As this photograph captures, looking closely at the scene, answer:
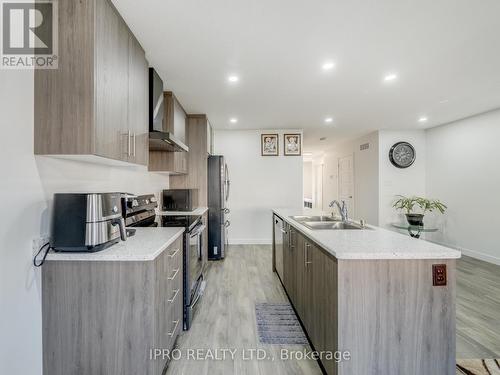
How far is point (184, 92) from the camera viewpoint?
321cm

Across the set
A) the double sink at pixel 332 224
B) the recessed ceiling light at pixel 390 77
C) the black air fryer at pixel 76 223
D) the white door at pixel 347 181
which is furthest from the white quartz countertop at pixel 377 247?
the white door at pixel 347 181

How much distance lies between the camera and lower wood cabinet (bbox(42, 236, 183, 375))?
53.6 inches

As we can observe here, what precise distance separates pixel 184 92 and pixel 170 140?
3.61 feet

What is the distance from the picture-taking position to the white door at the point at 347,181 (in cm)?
661

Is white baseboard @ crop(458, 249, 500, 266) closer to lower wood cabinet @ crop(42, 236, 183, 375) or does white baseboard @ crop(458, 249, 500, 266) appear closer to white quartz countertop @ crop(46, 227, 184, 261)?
white quartz countertop @ crop(46, 227, 184, 261)

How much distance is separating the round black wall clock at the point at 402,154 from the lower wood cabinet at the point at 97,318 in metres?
5.61

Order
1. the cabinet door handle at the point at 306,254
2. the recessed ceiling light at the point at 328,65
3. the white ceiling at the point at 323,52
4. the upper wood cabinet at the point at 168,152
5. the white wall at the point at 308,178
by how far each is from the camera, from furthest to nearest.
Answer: the white wall at the point at 308,178
the upper wood cabinet at the point at 168,152
the recessed ceiling light at the point at 328,65
the cabinet door handle at the point at 306,254
the white ceiling at the point at 323,52

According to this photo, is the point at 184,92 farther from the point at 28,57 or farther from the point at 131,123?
the point at 28,57

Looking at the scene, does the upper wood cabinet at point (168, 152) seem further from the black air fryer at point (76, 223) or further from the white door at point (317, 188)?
the white door at point (317, 188)

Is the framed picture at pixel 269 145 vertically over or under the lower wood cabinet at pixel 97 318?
over

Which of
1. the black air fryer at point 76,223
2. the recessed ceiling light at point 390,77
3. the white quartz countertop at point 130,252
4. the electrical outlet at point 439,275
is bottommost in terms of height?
the electrical outlet at point 439,275

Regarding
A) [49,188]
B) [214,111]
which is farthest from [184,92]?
[49,188]

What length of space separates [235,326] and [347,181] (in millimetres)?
5611

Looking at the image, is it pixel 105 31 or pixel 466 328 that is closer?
pixel 105 31
